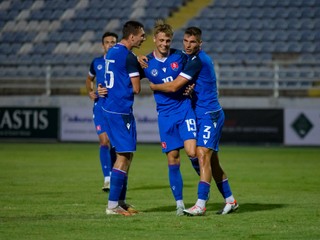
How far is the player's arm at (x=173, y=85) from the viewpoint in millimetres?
9883

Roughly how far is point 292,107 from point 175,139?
14451 mm

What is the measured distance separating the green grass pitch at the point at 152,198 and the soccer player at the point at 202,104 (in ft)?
1.25

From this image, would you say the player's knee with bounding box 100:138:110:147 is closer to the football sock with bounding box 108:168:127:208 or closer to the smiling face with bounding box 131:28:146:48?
the football sock with bounding box 108:168:127:208

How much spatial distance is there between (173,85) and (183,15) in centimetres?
2084

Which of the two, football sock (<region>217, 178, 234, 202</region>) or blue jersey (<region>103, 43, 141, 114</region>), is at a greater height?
blue jersey (<region>103, 43, 141, 114</region>)

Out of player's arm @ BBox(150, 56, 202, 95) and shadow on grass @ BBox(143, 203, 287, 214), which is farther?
shadow on grass @ BBox(143, 203, 287, 214)

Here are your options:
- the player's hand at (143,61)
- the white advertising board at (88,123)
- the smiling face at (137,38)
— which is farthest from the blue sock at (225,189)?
the white advertising board at (88,123)

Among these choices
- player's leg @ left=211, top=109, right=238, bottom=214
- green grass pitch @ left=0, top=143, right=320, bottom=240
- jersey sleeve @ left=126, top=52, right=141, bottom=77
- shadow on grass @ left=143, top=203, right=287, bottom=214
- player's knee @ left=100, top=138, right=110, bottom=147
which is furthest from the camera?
player's knee @ left=100, top=138, right=110, bottom=147

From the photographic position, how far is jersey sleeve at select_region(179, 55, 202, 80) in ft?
32.5

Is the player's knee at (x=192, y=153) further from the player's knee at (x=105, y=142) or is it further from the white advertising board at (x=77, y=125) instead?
the white advertising board at (x=77, y=125)

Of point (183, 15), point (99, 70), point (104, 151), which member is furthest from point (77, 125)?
point (104, 151)

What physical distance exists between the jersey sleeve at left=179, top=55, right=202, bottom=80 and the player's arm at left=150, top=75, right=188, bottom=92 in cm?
6

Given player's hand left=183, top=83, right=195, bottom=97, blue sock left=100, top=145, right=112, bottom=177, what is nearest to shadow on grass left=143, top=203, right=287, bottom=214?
player's hand left=183, top=83, right=195, bottom=97

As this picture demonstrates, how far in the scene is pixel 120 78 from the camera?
33.0ft
